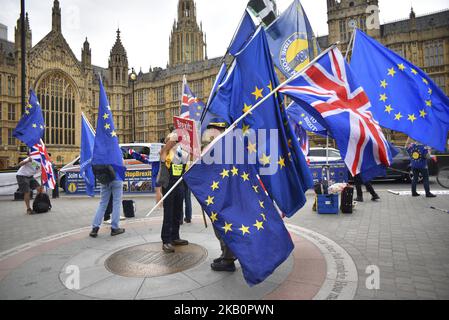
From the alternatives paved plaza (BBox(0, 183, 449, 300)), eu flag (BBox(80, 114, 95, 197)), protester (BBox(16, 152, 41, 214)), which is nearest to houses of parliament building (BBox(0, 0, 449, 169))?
protester (BBox(16, 152, 41, 214))

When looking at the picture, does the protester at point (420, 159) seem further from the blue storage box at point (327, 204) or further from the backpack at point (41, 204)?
the backpack at point (41, 204)

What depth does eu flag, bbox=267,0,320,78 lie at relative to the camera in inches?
223

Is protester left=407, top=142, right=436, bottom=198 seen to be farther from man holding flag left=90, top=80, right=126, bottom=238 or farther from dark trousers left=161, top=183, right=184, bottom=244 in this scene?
man holding flag left=90, top=80, right=126, bottom=238

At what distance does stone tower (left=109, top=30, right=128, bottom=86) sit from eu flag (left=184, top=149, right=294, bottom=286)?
62.5 m

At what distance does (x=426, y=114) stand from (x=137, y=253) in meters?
4.89

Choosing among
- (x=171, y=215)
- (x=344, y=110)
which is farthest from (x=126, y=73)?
(x=344, y=110)

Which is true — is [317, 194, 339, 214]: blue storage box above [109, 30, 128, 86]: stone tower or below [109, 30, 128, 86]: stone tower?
below

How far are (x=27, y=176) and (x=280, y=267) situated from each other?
8.68 m

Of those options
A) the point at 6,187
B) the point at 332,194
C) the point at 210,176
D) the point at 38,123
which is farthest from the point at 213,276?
the point at 6,187

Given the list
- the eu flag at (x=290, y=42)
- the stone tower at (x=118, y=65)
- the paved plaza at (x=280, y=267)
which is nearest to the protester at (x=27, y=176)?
the paved plaza at (x=280, y=267)

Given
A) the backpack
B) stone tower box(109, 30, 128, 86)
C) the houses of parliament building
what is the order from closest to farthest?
the backpack, the houses of parliament building, stone tower box(109, 30, 128, 86)

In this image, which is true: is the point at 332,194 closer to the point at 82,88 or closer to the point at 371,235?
the point at 371,235

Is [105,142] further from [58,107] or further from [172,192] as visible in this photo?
[58,107]

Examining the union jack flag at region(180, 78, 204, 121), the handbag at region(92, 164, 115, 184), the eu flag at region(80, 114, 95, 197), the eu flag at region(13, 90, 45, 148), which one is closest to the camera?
the handbag at region(92, 164, 115, 184)
